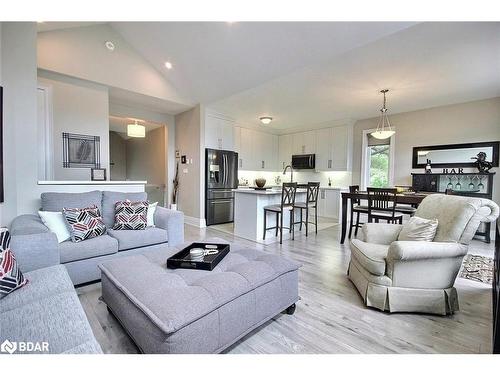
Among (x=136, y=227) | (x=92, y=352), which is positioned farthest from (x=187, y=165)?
(x=92, y=352)

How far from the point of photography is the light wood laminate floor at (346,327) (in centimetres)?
149

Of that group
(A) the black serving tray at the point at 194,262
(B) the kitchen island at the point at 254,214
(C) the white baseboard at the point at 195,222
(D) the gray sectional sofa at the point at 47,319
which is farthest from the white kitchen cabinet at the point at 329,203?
(D) the gray sectional sofa at the point at 47,319

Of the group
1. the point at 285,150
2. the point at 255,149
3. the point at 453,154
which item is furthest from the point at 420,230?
the point at 285,150

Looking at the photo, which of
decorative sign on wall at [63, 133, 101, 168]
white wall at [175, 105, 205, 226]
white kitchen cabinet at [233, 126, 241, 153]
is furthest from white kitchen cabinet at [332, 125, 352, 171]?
decorative sign on wall at [63, 133, 101, 168]

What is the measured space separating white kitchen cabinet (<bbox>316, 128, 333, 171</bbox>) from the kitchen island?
7.72 feet

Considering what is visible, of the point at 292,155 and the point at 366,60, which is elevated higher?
the point at 366,60

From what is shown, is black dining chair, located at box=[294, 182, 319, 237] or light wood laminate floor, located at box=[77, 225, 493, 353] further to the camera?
black dining chair, located at box=[294, 182, 319, 237]

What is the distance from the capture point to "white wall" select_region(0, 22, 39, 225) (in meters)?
2.50

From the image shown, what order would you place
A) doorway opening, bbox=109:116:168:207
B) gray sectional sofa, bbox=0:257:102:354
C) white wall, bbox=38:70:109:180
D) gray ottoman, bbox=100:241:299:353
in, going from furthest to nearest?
doorway opening, bbox=109:116:168:207, white wall, bbox=38:70:109:180, gray ottoman, bbox=100:241:299:353, gray sectional sofa, bbox=0:257:102:354

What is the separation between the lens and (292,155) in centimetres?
721

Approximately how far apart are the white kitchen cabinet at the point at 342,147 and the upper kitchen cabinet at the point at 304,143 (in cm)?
65

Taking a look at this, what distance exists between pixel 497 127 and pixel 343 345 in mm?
5118

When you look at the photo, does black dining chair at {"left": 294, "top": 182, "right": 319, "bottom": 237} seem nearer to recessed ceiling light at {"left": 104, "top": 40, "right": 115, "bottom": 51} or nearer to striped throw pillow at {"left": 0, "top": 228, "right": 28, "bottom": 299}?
striped throw pillow at {"left": 0, "top": 228, "right": 28, "bottom": 299}
